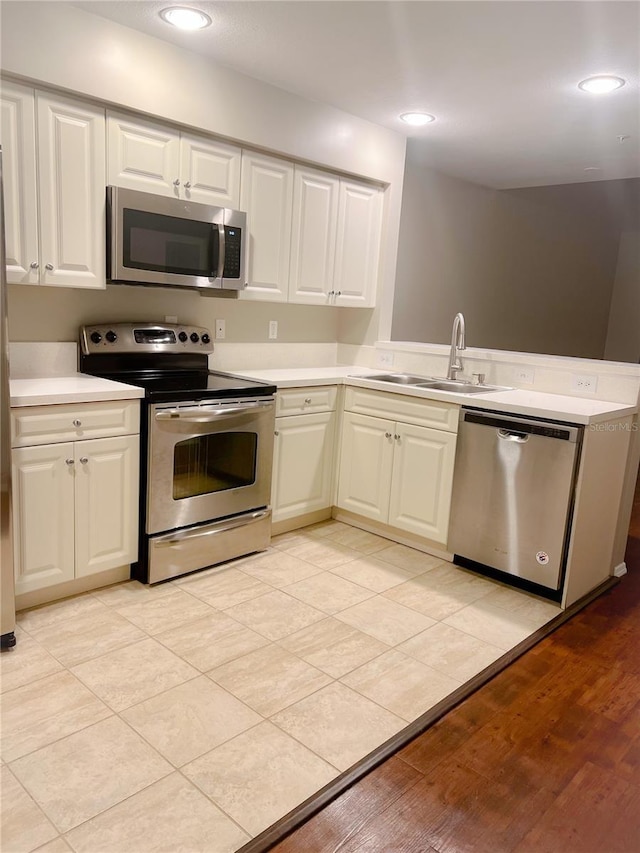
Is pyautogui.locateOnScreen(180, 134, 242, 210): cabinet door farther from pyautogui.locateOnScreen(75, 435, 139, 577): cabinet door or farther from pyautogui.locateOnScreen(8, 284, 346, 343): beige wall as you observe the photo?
pyautogui.locateOnScreen(75, 435, 139, 577): cabinet door

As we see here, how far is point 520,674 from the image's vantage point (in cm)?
237

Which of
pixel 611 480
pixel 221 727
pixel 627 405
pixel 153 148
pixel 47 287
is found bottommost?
pixel 221 727

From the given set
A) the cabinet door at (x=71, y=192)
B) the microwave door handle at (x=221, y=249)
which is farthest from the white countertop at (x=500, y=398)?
the cabinet door at (x=71, y=192)

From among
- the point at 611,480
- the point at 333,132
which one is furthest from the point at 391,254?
the point at 611,480

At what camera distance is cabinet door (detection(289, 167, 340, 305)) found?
11.7ft

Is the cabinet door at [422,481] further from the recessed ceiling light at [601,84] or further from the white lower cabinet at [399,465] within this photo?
the recessed ceiling light at [601,84]

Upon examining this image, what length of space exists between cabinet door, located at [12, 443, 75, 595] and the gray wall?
302 cm

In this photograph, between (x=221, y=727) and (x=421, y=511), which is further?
(x=421, y=511)

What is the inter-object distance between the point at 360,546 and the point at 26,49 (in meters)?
2.72

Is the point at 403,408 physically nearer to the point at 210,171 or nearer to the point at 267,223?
the point at 267,223

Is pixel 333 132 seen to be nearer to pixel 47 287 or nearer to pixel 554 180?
pixel 47 287

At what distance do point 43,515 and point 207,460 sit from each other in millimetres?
771

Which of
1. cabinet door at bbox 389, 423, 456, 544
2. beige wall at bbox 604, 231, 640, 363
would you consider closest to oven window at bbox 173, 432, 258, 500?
cabinet door at bbox 389, 423, 456, 544

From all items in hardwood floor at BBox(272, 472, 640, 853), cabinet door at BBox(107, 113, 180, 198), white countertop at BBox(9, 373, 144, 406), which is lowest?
hardwood floor at BBox(272, 472, 640, 853)
